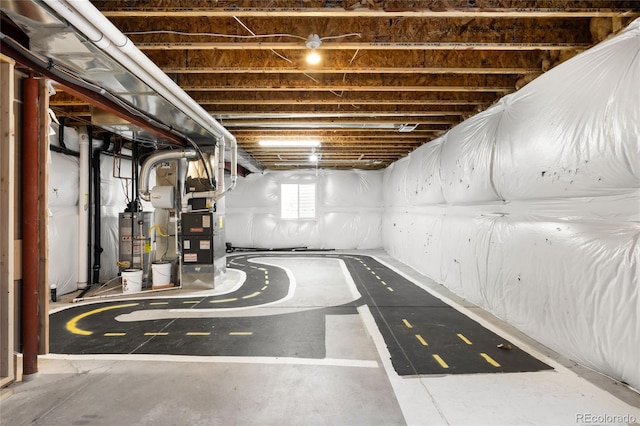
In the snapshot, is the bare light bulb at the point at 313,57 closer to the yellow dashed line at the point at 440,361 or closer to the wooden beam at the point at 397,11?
the wooden beam at the point at 397,11

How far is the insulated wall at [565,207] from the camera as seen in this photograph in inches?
80.4

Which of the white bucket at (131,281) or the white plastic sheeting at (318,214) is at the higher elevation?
the white plastic sheeting at (318,214)

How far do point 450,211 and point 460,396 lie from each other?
309 cm

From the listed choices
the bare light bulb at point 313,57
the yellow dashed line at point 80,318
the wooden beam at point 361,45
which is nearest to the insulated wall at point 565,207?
the wooden beam at point 361,45

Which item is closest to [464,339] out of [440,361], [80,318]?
[440,361]

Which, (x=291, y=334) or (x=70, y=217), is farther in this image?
(x=70, y=217)

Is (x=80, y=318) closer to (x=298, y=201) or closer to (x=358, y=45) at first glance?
(x=358, y=45)

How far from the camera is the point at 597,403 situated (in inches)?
76.8

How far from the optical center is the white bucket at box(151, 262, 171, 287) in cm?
496

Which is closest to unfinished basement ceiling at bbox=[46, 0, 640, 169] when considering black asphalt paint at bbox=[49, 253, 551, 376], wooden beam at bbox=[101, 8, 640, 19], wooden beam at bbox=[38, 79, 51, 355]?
wooden beam at bbox=[101, 8, 640, 19]

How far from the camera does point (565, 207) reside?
248cm

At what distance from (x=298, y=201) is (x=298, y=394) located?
25.6 feet

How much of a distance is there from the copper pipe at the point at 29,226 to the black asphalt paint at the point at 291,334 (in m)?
0.51

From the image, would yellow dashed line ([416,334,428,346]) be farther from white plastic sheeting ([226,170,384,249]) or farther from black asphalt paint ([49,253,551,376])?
white plastic sheeting ([226,170,384,249])
